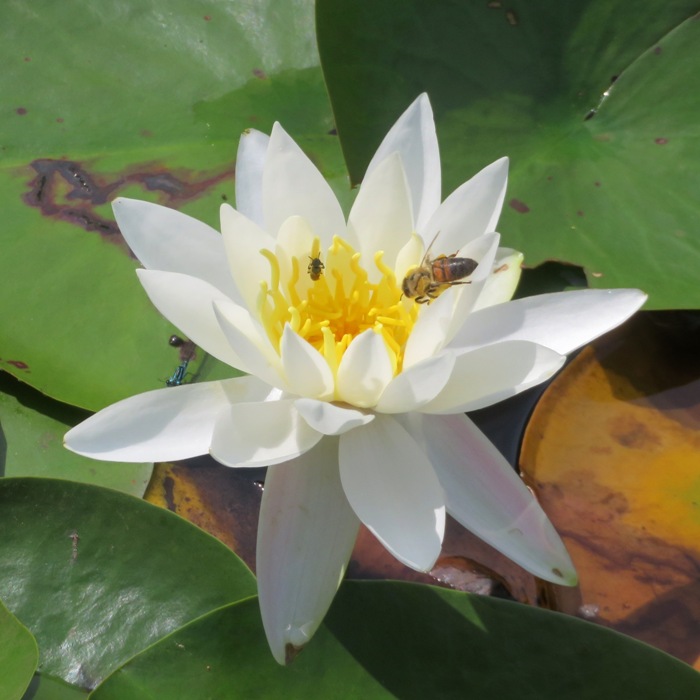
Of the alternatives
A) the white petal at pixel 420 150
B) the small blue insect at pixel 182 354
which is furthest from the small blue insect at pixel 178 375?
the white petal at pixel 420 150

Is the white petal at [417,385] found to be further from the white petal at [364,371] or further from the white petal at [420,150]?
the white petal at [420,150]

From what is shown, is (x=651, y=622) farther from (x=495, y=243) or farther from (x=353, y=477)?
(x=495, y=243)

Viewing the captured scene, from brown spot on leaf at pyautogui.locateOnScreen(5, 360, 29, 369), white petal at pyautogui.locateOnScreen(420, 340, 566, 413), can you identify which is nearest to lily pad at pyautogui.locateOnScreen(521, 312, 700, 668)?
white petal at pyautogui.locateOnScreen(420, 340, 566, 413)

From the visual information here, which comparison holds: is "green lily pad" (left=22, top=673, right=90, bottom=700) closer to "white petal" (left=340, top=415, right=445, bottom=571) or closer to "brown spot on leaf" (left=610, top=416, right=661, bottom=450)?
"white petal" (left=340, top=415, right=445, bottom=571)

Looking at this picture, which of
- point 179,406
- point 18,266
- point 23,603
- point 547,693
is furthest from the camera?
point 18,266

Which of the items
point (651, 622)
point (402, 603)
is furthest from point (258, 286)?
point (651, 622)

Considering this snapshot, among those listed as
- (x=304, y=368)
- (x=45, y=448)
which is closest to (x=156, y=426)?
(x=304, y=368)
